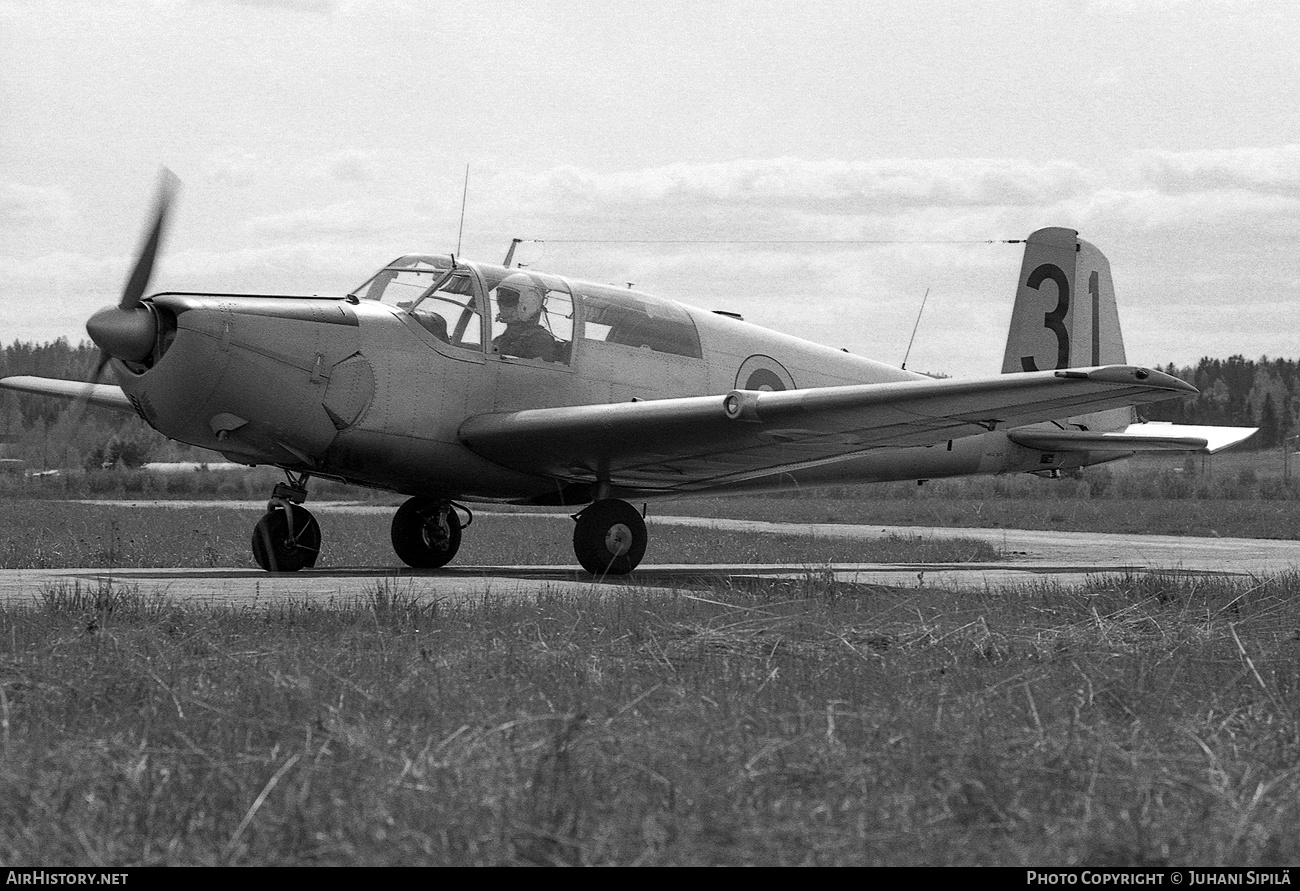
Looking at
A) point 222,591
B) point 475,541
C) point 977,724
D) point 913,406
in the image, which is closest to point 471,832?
point 977,724

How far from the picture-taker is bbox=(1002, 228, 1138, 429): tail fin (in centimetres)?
1736

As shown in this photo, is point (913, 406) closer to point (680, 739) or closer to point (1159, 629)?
point (1159, 629)

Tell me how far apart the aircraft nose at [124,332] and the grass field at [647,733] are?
133 inches

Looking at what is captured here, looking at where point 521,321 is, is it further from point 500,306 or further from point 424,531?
point 424,531

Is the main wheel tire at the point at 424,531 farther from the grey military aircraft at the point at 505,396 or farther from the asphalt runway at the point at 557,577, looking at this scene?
the asphalt runway at the point at 557,577

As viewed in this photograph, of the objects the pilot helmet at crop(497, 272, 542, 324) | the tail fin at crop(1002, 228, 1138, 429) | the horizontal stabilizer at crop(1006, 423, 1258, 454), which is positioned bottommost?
the horizontal stabilizer at crop(1006, 423, 1258, 454)

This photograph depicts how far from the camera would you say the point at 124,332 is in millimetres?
10695

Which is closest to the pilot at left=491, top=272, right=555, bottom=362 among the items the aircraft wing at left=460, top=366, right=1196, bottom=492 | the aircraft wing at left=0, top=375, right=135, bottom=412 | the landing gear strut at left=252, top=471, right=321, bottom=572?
the aircraft wing at left=460, top=366, right=1196, bottom=492

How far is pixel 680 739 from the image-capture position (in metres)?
4.16

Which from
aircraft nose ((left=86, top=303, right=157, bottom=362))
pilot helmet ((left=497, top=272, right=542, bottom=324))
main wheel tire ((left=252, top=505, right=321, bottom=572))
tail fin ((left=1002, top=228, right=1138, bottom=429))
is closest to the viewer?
aircraft nose ((left=86, top=303, right=157, bottom=362))

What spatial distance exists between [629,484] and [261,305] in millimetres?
4096

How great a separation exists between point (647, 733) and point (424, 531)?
31.7ft

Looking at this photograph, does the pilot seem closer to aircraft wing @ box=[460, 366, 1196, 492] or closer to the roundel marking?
aircraft wing @ box=[460, 366, 1196, 492]

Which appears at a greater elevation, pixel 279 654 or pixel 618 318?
pixel 618 318
